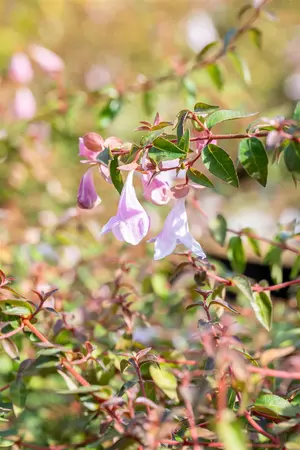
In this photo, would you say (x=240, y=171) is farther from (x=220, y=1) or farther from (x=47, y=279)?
(x=220, y=1)

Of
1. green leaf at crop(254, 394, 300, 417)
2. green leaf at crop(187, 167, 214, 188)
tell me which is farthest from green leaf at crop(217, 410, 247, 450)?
green leaf at crop(187, 167, 214, 188)

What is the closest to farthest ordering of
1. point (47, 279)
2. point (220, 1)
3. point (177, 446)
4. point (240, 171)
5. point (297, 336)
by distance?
point (177, 446)
point (297, 336)
point (47, 279)
point (240, 171)
point (220, 1)

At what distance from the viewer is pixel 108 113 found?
1.17 m

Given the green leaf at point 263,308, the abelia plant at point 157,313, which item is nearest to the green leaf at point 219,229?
the abelia plant at point 157,313

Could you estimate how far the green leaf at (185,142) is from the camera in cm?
60

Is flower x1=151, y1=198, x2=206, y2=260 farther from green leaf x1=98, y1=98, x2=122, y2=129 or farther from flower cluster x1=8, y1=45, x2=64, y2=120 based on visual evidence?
flower cluster x1=8, y1=45, x2=64, y2=120

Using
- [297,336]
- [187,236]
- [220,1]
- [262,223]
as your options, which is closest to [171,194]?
[187,236]

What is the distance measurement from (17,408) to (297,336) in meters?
0.40

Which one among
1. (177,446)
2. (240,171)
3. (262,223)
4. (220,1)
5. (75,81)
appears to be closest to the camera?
(177,446)

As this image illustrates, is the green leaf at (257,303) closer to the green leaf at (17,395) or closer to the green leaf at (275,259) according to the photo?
the green leaf at (275,259)

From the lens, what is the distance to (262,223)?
2.16m

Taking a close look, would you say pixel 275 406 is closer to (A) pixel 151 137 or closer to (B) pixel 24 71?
(A) pixel 151 137

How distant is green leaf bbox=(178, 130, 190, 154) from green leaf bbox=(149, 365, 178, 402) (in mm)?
260

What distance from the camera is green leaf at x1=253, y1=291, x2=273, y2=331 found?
0.71m
